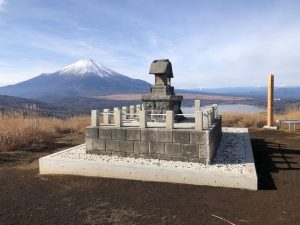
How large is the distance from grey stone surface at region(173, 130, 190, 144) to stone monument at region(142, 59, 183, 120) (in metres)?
2.34

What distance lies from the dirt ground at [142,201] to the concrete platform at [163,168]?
0.72ft

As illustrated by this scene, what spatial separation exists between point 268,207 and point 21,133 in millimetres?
9635

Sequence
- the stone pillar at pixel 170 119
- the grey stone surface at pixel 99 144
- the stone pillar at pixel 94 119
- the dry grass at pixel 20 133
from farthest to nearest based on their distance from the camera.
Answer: the dry grass at pixel 20 133 → the stone pillar at pixel 94 119 → the grey stone surface at pixel 99 144 → the stone pillar at pixel 170 119

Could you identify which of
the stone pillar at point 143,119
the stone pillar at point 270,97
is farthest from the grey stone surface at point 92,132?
the stone pillar at point 270,97

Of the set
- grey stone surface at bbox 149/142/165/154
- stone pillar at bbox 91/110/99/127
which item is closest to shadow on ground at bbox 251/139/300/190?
grey stone surface at bbox 149/142/165/154

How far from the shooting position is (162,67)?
34.4 ft

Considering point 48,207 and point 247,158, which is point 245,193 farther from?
point 48,207

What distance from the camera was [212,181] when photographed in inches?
268

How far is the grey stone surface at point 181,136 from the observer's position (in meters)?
7.75

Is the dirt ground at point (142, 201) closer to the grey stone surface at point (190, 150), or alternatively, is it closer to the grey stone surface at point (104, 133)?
the grey stone surface at point (190, 150)

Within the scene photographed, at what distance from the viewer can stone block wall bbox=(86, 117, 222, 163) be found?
7660 mm

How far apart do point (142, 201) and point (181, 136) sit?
231 cm

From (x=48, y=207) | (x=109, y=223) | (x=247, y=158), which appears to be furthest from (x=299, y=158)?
(x=48, y=207)

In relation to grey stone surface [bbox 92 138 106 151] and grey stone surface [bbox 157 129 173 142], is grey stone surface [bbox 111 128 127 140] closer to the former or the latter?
grey stone surface [bbox 92 138 106 151]
